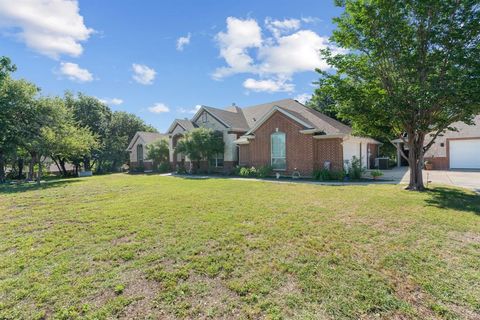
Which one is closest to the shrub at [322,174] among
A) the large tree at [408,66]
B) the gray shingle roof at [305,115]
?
the gray shingle roof at [305,115]

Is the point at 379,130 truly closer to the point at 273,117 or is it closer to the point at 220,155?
the point at 273,117

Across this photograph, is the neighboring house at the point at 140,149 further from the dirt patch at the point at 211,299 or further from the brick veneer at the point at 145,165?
the dirt patch at the point at 211,299

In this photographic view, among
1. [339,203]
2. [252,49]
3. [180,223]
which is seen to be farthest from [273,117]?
[180,223]

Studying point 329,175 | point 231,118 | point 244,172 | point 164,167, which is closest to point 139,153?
point 164,167

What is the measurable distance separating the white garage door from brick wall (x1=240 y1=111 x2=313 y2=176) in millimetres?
13913

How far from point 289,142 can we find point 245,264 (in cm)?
1422

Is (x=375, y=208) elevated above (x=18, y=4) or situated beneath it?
situated beneath

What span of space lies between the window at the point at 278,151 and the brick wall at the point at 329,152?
94.7 inches

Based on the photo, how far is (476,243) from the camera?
479cm

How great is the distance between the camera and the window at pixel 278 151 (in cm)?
1795

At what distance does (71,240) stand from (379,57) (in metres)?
13.1

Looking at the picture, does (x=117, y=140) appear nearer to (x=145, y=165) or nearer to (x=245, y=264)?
(x=145, y=165)

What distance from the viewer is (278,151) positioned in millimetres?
18266

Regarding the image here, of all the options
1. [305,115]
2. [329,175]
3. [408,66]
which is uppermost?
[408,66]
